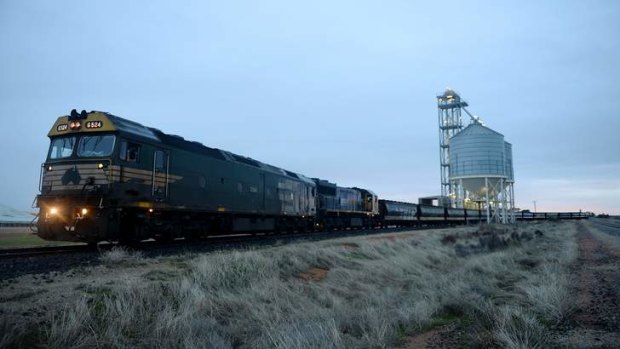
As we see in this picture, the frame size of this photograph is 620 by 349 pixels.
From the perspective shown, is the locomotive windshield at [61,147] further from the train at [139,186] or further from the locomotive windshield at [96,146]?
the locomotive windshield at [96,146]

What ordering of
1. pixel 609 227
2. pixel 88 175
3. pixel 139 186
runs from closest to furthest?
pixel 88 175 < pixel 139 186 < pixel 609 227

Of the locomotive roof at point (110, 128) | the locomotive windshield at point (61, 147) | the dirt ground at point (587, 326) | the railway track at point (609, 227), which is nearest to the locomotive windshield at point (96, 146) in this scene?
the locomotive roof at point (110, 128)

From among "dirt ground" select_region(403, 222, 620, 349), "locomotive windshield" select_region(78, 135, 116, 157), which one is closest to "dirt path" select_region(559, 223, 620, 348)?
"dirt ground" select_region(403, 222, 620, 349)

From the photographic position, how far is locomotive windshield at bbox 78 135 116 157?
1411 cm

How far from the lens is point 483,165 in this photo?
201 ft

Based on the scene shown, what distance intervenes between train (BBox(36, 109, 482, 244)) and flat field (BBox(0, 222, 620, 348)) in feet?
7.49

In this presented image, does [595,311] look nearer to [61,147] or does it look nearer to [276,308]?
[276,308]

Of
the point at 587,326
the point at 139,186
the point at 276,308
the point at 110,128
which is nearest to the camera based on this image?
the point at 587,326

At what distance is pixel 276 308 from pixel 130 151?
29.5 feet

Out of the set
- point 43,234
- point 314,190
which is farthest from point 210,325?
point 314,190

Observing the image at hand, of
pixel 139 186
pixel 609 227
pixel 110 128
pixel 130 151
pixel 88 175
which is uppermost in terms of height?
pixel 110 128

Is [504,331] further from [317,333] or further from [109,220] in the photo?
[109,220]

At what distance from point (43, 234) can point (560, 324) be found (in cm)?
1383

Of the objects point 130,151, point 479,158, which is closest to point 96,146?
point 130,151
